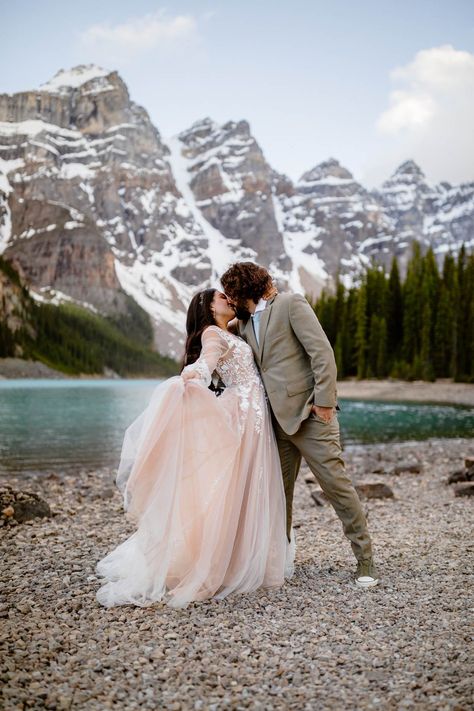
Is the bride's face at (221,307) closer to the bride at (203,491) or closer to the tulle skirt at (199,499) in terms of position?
the bride at (203,491)

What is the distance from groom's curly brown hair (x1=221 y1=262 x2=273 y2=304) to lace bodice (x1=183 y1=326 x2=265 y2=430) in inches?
15.5

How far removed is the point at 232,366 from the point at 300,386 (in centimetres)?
67

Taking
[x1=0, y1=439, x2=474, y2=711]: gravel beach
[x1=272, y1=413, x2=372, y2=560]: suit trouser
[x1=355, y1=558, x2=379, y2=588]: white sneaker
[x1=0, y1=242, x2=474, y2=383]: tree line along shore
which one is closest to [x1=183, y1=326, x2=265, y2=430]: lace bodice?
[x1=272, y1=413, x2=372, y2=560]: suit trouser

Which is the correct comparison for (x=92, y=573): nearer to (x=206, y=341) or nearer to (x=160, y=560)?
(x=160, y=560)

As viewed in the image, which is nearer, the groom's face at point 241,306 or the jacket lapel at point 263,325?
the jacket lapel at point 263,325

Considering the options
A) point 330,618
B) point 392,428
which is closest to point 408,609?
point 330,618

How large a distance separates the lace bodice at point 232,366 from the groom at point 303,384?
0.35 ft

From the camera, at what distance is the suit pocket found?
17.7 feet

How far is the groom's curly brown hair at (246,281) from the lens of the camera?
5.54 m

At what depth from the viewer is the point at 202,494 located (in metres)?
5.25

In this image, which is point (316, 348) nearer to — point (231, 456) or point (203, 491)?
point (231, 456)

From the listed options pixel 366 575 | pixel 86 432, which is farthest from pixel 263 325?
pixel 86 432

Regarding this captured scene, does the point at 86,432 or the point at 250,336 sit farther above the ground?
the point at 250,336

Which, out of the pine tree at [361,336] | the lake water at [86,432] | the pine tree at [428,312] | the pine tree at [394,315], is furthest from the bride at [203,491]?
the pine tree at [394,315]
